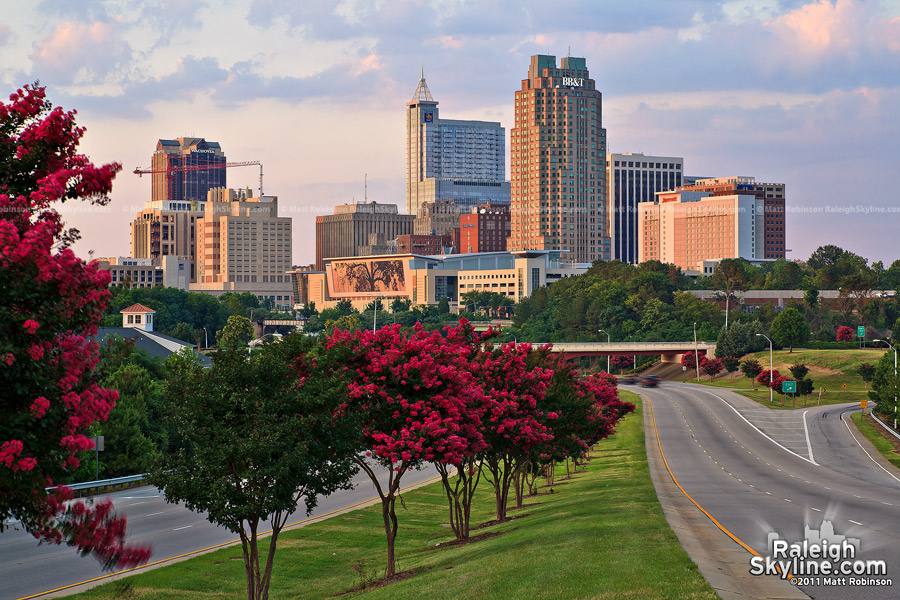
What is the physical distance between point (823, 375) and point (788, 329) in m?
20.6

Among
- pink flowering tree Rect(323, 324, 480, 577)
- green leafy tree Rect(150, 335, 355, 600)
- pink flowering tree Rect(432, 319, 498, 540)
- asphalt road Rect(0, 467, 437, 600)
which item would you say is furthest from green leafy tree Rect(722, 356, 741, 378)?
green leafy tree Rect(150, 335, 355, 600)

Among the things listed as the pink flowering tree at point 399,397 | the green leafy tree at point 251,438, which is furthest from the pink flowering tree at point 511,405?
the green leafy tree at point 251,438

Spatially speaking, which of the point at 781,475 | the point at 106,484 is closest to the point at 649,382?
the point at 781,475

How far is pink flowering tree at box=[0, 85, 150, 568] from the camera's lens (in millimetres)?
13578

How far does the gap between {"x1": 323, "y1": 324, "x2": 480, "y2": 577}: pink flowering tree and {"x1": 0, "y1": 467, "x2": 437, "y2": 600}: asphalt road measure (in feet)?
38.3

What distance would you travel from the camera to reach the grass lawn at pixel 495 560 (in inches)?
1006

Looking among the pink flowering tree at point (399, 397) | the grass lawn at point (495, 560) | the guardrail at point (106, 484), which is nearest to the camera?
the grass lawn at point (495, 560)

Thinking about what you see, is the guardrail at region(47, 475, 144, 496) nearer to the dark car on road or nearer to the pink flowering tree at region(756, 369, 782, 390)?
the pink flowering tree at region(756, 369, 782, 390)

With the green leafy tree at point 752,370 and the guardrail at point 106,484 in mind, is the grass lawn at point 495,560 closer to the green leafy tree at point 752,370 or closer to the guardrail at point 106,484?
the guardrail at point 106,484

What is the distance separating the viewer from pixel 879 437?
97.1m

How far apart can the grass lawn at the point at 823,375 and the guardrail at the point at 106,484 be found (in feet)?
277

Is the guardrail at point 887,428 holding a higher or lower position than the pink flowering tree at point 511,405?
lower

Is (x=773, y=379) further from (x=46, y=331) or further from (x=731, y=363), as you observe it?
(x=46, y=331)

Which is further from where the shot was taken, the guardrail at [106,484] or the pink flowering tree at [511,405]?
the guardrail at [106,484]
